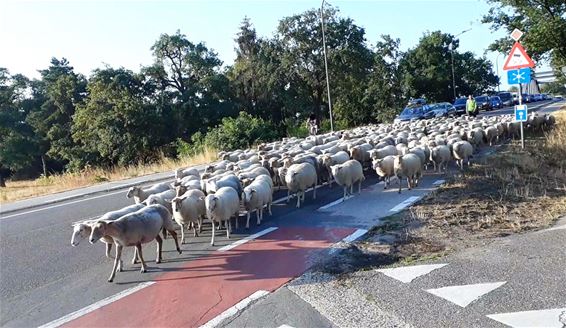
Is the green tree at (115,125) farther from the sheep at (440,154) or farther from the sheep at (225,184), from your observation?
the sheep at (225,184)

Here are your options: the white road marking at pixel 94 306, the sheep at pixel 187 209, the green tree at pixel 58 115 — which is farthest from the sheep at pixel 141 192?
the green tree at pixel 58 115

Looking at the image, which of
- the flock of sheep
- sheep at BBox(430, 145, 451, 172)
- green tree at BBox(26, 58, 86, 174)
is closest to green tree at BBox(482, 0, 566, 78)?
the flock of sheep

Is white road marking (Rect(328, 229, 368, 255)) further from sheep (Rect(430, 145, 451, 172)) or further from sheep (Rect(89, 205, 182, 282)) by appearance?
sheep (Rect(430, 145, 451, 172))

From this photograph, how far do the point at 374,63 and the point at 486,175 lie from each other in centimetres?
3247

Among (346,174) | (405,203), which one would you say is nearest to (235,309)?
(405,203)

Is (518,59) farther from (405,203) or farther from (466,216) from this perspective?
(466,216)

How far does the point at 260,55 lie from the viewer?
134 feet

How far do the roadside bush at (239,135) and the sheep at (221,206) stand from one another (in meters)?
18.5

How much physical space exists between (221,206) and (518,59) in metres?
10.1

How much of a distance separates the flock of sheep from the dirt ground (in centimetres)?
122

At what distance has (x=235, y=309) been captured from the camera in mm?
5027

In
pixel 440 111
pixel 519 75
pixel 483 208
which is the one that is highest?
pixel 519 75

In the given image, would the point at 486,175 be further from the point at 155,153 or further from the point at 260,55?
the point at 260,55

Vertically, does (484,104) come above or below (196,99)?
below
